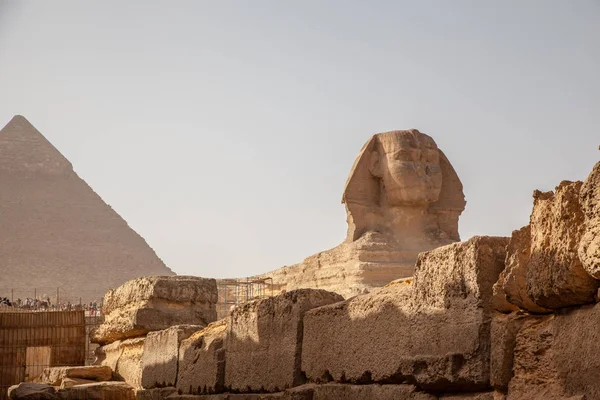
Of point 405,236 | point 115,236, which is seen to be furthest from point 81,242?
point 405,236

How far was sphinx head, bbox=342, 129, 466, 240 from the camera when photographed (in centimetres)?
2169

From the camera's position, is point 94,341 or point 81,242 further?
point 81,242

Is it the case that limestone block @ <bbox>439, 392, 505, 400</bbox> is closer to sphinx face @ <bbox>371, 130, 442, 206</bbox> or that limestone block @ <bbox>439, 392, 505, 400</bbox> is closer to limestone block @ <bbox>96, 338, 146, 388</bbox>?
limestone block @ <bbox>96, 338, 146, 388</bbox>

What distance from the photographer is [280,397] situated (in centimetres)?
468

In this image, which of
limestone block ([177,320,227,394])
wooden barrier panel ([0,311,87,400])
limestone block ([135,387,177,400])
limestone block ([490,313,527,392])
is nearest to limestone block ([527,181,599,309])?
limestone block ([490,313,527,392])

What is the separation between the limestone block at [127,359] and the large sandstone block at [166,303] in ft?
0.37

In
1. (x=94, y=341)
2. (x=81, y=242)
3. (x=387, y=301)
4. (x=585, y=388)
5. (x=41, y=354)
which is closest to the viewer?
(x=585, y=388)

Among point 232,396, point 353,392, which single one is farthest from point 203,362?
point 353,392

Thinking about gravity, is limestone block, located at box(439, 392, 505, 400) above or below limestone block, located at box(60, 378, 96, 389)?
above

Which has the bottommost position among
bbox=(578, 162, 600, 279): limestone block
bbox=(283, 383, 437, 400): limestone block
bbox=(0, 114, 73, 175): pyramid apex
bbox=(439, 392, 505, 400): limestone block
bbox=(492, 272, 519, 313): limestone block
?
bbox=(283, 383, 437, 400): limestone block

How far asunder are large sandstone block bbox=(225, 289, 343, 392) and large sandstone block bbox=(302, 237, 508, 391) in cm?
42

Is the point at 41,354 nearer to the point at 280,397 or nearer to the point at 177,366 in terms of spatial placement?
the point at 177,366

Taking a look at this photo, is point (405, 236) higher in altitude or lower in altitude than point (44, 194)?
lower

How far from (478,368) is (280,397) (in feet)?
5.17
